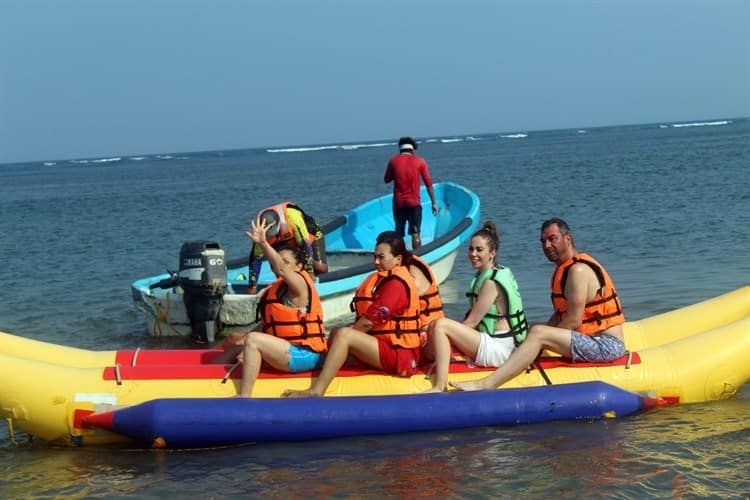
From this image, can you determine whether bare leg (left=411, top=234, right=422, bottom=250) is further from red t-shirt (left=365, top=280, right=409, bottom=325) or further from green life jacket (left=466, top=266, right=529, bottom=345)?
red t-shirt (left=365, top=280, right=409, bottom=325)

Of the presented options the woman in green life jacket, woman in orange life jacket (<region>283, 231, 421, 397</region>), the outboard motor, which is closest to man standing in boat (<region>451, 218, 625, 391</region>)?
the woman in green life jacket

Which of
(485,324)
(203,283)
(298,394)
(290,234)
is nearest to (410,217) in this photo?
(290,234)

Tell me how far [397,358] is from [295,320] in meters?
0.65

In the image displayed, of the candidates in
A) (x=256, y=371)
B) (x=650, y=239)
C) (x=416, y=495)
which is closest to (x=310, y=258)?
(x=256, y=371)

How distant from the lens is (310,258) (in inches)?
339

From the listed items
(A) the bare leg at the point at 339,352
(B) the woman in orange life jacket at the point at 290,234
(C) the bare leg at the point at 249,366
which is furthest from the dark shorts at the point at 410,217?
(C) the bare leg at the point at 249,366

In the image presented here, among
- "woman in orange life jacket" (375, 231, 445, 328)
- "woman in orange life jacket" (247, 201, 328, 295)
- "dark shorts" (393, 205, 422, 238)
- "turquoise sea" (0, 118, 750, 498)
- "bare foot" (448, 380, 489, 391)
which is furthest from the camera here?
"dark shorts" (393, 205, 422, 238)

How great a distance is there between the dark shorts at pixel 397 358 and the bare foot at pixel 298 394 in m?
0.45

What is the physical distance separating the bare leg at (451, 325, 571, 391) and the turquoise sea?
0.28m

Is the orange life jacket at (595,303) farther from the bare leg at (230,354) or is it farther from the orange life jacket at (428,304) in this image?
the bare leg at (230,354)

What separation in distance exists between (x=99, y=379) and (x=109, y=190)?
115 feet

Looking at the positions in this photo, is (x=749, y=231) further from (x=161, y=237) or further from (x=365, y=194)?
(x=365, y=194)

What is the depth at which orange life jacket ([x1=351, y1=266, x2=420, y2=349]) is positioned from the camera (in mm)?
5695

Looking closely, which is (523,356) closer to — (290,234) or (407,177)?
(290,234)
